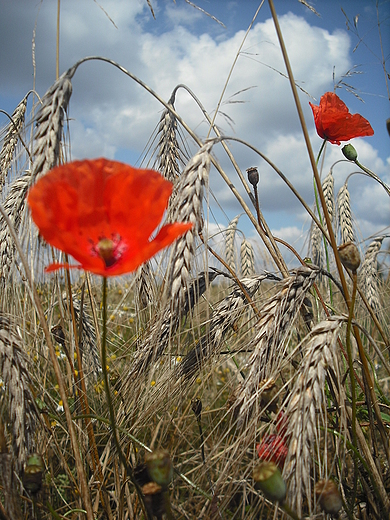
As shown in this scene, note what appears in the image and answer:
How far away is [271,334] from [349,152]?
104cm

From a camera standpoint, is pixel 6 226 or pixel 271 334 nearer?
pixel 271 334

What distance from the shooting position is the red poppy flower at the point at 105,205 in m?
0.94

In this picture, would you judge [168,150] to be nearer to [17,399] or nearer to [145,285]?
[145,285]

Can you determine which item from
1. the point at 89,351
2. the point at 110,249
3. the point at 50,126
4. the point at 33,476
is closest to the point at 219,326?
the point at 110,249

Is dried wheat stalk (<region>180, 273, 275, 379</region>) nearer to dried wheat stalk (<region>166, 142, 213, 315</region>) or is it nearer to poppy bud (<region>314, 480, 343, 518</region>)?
dried wheat stalk (<region>166, 142, 213, 315</region>)

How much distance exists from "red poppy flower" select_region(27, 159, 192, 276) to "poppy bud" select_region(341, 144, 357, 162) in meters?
1.15

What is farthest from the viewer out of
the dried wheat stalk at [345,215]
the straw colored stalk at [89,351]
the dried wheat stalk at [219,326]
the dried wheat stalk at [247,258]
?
the dried wheat stalk at [247,258]

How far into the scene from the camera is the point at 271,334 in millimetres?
1209

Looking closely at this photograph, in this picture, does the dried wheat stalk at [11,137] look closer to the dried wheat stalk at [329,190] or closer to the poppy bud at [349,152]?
the poppy bud at [349,152]

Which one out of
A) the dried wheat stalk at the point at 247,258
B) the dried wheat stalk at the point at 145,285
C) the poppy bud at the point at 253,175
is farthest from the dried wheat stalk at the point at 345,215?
the dried wheat stalk at the point at 145,285

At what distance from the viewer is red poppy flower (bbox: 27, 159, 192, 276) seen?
94 centimetres

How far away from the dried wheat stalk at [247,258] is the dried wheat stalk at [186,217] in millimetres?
1915

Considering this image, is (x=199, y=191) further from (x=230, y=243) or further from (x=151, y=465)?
(x=230, y=243)

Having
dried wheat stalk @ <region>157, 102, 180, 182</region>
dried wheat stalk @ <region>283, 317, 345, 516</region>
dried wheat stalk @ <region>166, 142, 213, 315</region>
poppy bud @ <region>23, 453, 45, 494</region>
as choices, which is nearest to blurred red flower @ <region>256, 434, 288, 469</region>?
dried wheat stalk @ <region>283, 317, 345, 516</region>
